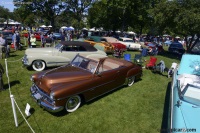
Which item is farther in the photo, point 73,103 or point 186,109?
point 73,103

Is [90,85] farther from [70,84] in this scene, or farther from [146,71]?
[146,71]

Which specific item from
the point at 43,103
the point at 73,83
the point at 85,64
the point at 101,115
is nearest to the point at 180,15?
the point at 85,64

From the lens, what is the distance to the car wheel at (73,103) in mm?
5472

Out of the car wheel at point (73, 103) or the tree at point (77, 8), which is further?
the tree at point (77, 8)

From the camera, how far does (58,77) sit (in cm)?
565

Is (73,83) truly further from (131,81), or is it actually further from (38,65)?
(38,65)

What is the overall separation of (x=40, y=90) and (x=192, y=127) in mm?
4170

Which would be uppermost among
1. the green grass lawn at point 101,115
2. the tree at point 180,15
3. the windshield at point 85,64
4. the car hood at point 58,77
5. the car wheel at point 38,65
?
the tree at point 180,15

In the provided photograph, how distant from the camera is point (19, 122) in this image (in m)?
4.96

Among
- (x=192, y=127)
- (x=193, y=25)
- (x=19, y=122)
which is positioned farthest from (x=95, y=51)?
(x=193, y=25)

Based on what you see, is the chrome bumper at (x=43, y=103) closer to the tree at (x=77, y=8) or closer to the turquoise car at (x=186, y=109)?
the turquoise car at (x=186, y=109)

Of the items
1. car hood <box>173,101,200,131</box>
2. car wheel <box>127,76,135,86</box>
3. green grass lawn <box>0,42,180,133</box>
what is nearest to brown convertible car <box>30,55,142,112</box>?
green grass lawn <box>0,42,180,133</box>

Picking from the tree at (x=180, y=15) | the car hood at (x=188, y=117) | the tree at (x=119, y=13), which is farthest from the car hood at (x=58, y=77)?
the tree at (x=119, y=13)

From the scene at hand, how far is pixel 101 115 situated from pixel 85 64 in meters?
1.95
